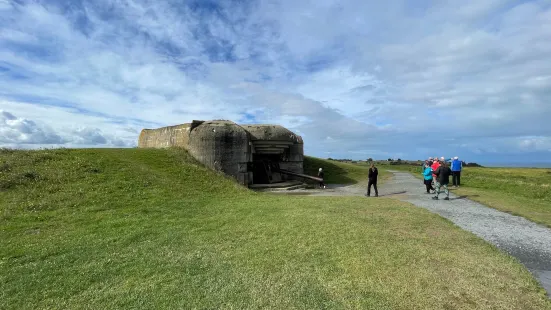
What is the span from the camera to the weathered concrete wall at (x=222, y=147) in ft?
52.3

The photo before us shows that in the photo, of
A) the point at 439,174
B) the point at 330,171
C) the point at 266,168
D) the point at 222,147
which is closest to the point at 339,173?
the point at 330,171

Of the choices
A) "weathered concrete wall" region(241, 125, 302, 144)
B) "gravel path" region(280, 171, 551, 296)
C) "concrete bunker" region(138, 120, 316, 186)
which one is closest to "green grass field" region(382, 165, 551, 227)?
"gravel path" region(280, 171, 551, 296)

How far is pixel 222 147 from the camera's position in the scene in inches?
629

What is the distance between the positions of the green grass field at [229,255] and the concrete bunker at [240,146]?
5.78 metres

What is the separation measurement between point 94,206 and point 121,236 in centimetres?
292

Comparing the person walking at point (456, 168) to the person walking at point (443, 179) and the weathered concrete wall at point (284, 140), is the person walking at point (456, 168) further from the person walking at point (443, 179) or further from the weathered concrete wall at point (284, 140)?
the weathered concrete wall at point (284, 140)

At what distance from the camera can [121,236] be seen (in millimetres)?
6453

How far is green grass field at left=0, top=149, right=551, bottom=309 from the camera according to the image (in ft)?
13.4

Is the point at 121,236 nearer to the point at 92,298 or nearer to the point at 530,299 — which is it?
the point at 92,298

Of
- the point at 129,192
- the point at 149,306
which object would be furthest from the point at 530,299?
the point at 129,192

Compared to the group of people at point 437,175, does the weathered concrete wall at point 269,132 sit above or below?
above

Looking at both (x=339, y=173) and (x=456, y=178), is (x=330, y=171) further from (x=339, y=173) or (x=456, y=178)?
(x=456, y=178)

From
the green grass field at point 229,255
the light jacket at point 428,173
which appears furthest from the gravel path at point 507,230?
the light jacket at point 428,173

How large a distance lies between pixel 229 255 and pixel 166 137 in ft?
50.4
